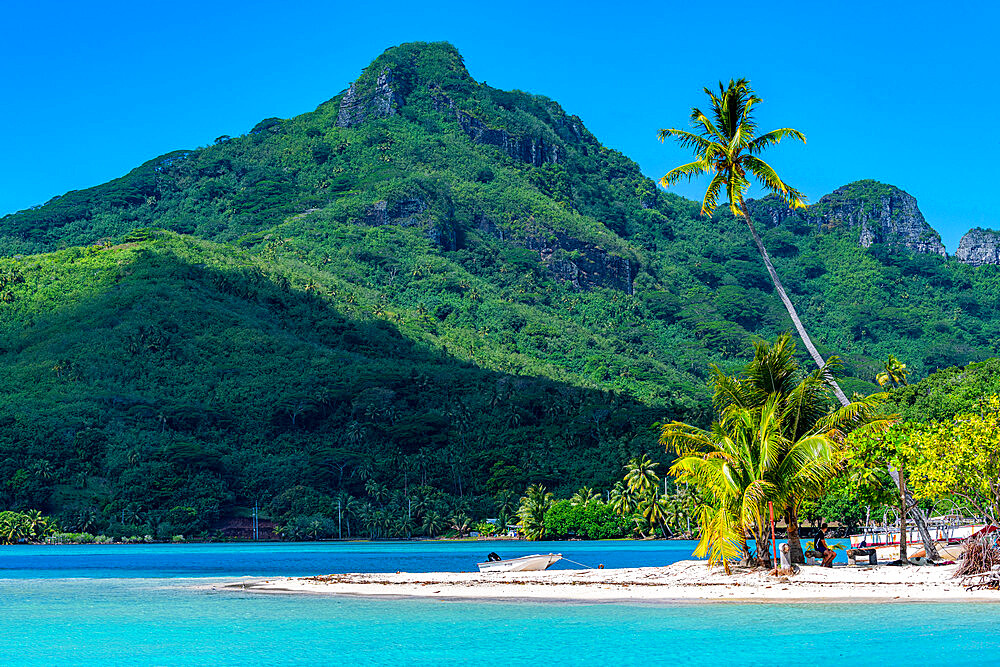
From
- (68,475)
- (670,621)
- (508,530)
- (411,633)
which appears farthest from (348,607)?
(68,475)

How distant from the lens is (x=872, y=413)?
115 feet

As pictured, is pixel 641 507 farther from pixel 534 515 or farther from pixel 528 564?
pixel 528 564

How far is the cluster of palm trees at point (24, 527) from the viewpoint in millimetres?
146375

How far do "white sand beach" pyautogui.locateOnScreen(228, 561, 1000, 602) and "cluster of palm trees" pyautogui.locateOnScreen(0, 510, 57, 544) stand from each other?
114468 millimetres

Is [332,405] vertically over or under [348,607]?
over

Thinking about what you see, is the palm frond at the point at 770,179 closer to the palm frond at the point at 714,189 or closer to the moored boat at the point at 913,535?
the palm frond at the point at 714,189

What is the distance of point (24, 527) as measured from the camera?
485 ft

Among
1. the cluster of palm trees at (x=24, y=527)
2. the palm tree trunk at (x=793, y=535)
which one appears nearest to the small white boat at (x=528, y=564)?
the palm tree trunk at (x=793, y=535)

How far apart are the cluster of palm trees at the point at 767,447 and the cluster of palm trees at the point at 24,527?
13445 cm

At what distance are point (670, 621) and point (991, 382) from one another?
276ft

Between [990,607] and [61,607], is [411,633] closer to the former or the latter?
[990,607]

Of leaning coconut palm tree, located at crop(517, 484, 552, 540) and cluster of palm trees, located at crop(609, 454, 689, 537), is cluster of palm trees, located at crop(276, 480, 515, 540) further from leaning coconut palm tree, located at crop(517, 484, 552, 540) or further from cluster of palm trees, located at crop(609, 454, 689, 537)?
cluster of palm trees, located at crop(609, 454, 689, 537)

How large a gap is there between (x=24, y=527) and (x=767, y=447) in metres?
139

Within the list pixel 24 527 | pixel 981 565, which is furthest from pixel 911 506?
pixel 24 527
